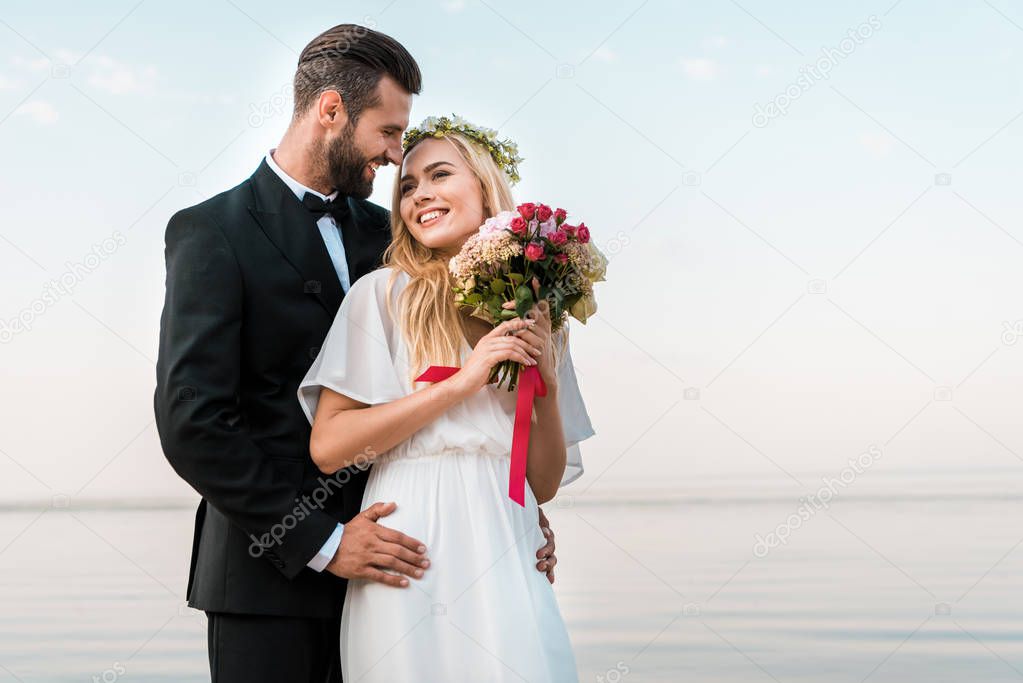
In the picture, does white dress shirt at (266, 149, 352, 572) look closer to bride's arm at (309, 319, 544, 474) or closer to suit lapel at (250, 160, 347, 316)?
suit lapel at (250, 160, 347, 316)

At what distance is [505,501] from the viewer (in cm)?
307

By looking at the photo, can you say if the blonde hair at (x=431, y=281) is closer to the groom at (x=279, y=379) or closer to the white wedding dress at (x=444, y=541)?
the white wedding dress at (x=444, y=541)

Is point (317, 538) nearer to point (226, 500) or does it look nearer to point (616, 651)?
point (226, 500)

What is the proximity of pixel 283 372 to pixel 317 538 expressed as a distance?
466mm

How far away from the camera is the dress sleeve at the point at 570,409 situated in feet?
11.3

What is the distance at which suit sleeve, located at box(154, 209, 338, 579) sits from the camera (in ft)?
9.77

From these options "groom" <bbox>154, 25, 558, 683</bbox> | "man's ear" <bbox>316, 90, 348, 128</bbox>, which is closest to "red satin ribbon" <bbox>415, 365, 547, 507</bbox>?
"groom" <bbox>154, 25, 558, 683</bbox>

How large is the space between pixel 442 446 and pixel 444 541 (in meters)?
0.25

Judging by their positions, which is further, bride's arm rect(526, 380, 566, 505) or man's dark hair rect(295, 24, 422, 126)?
man's dark hair rect(295, 24, 422, 126)

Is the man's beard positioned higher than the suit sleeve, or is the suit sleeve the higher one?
the man's beard

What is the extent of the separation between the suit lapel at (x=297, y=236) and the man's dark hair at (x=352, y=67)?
0.28 metres

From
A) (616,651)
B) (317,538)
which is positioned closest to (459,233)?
(317,538)

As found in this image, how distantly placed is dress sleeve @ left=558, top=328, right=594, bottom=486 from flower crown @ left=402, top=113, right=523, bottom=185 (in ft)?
1.78

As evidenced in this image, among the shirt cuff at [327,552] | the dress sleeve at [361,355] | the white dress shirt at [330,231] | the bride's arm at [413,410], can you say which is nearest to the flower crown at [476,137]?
the white dress shirt at [330,231]
